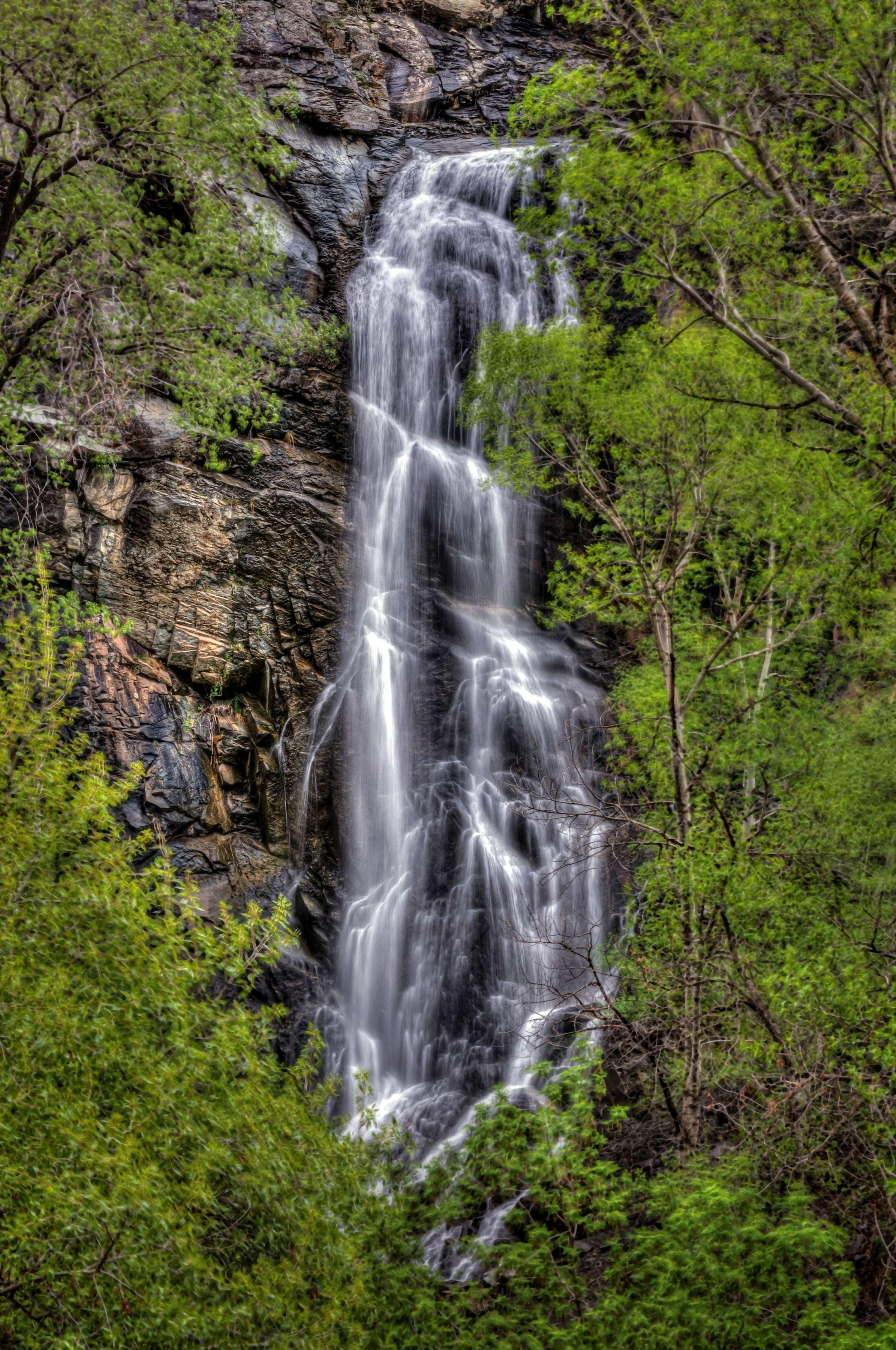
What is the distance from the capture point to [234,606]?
59.4ft

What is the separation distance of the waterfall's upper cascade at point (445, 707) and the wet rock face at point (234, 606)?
0.67 m

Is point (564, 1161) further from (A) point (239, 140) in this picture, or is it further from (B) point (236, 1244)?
(A) point (239, 140)

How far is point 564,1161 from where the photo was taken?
8.65m

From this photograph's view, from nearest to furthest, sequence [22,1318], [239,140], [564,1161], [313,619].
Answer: [22,1318], [564,1161], [239,140], [313,619]

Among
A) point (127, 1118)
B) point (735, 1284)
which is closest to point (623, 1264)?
point (735, 1284)

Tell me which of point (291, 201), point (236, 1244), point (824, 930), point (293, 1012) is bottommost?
point (293, 1012)

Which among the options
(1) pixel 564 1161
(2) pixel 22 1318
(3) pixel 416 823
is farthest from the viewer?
(3) pixel 416 823

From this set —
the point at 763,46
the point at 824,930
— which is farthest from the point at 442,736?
the point at 763,46

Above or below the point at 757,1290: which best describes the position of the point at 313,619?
above

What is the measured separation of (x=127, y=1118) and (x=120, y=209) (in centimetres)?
816

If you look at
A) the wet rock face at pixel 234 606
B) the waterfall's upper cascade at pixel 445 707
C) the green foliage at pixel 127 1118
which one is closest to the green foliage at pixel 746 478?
the waterfall's upper cascade at pixel 445 707

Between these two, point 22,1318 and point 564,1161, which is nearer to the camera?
point 22,1318

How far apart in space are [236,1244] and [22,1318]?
1.19 meters

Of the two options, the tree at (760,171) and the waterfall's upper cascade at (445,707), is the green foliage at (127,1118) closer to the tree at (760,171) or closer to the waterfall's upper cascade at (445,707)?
the waterfall's upper cascade at (445,707)
